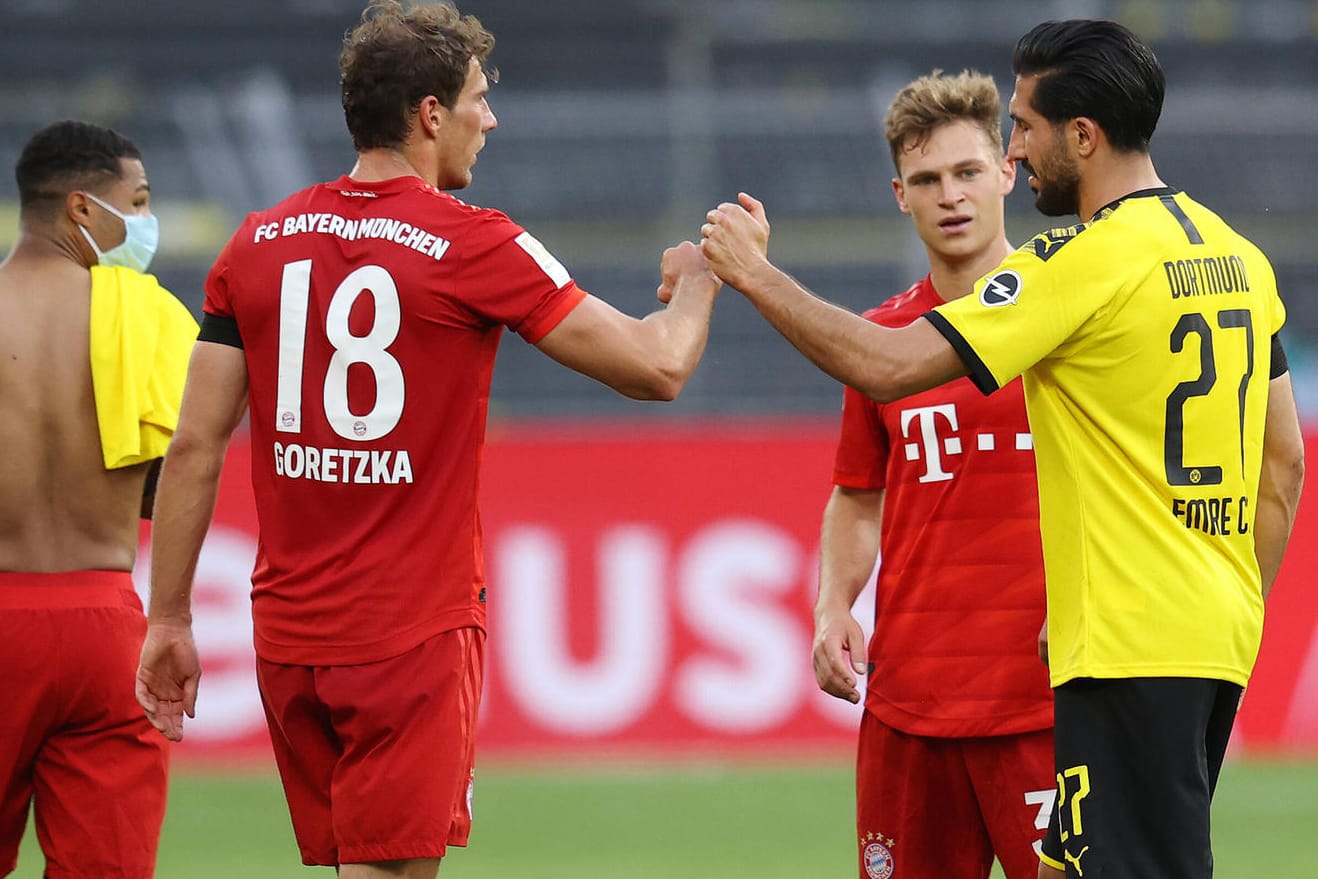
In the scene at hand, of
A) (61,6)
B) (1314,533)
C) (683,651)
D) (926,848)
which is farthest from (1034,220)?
(926,848)

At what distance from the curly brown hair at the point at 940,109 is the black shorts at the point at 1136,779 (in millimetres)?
1752

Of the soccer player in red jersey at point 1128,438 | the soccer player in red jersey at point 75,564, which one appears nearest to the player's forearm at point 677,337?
the soccer player in red jersey at point 1128,438

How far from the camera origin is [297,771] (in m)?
4.03

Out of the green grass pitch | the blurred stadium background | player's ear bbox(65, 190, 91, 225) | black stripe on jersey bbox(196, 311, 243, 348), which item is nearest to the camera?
black stripe on jersey bbox(196, 311, 243, 348)

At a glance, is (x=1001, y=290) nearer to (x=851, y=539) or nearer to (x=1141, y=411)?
(x=1141, y=411)

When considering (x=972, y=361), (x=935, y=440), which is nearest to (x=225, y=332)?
(x=972, y=361)

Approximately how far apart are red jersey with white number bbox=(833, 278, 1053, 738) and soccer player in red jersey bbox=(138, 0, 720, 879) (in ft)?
2.83

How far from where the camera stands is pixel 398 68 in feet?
13.0

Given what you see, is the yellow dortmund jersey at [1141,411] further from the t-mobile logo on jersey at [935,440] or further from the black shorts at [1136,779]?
the t-mobile logo on jersey at [935,440]

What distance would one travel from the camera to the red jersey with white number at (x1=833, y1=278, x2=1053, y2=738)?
4434 millimetres

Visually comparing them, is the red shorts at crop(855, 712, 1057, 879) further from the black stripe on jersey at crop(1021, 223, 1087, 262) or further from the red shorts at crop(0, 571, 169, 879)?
the red shorts at crop(0, 571, 169, 879)

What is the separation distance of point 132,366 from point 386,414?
1.17 metres

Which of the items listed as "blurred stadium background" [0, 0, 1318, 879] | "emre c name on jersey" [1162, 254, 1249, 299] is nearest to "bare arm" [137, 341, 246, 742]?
"emre c name on jersey" [1162, 254, 1249, 299]

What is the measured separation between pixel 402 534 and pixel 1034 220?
42.0 feet
